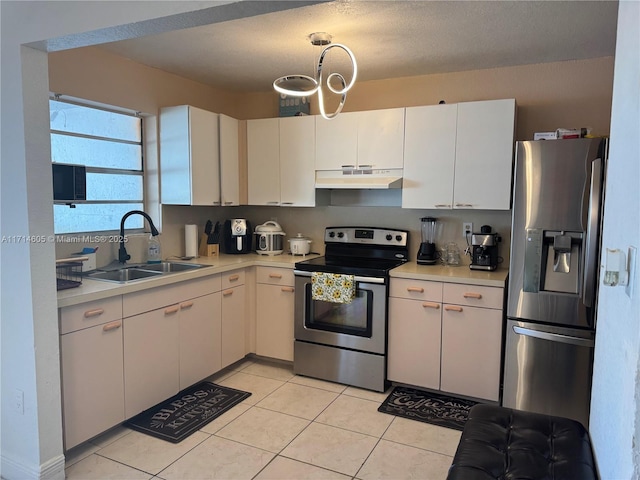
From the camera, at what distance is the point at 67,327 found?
2.31 meters

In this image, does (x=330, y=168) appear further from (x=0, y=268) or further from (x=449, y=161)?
(x=0, y=268)

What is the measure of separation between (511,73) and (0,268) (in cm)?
350

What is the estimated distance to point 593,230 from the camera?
2.54 metres

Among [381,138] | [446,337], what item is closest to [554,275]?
[446,337]

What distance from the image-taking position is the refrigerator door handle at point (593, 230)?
99.0 inches

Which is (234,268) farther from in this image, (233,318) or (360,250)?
(360,250)

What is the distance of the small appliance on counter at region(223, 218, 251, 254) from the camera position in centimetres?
395

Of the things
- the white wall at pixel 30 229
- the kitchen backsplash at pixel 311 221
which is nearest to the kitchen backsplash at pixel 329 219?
the kitchen backsplash at pixel 311 221

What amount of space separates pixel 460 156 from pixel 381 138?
612 mm

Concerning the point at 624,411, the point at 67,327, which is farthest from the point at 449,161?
the point at 67,327

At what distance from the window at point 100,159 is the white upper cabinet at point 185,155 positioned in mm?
228

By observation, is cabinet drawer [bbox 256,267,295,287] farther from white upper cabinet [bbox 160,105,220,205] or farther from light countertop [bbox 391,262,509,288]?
light countertop [bbox 391,262,509,288]

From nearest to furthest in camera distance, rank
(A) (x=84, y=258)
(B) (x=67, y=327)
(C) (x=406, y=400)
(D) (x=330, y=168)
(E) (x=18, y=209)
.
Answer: (E) (x=18, y=209) → (B) (x=67, y=327) → (A) (x=84, y=258) → (C) (x=406, y=400) → (D) (x=330, y=168)

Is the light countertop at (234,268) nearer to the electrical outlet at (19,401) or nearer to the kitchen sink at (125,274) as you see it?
the kitchen sink at (125,274)
